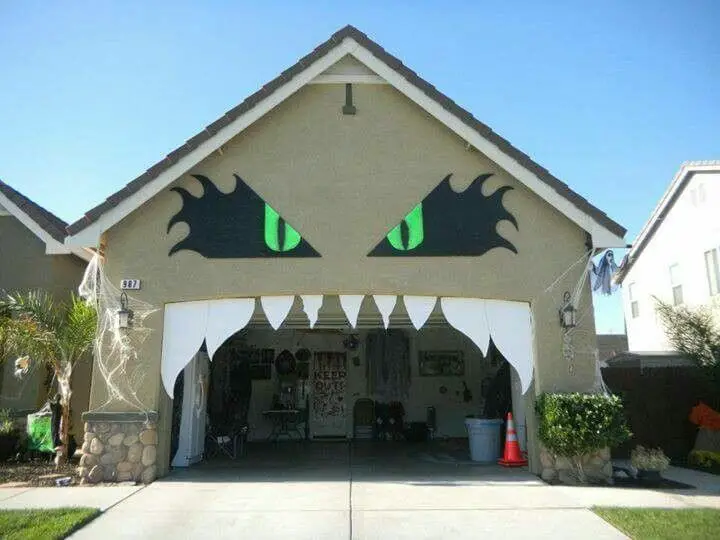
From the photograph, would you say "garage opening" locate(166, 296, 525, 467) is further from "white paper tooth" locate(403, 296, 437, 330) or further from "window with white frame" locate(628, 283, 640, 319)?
"window with white frame" locate(628, 283, 640, 319)

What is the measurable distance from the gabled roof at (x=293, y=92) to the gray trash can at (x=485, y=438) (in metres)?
3.99

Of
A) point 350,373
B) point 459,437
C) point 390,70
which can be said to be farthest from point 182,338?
point 459,437

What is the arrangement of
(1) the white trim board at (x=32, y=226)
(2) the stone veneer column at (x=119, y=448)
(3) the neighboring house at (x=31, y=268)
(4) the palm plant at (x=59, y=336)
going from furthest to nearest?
(1) the white trim board at (x=32, y=226)
(3) the neighboring house at (x=31, y=268)
(4) the palm plant at (x=59, y=336)
(2) the stone veneer column at (x=119, y=448)

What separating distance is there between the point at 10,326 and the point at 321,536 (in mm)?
7176

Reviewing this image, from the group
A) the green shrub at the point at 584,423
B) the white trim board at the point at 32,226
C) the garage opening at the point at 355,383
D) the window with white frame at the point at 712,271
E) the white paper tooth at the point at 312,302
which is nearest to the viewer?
the green shrub at the point at 584,423

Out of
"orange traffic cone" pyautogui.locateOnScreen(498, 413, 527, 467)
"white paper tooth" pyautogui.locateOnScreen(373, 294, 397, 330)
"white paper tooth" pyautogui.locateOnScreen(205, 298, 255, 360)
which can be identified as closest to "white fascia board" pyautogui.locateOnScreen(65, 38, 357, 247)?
"white paper tooth" pyautogui.locateOnScreen(205, 298, 255, 360)

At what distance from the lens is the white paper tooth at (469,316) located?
9.45 meters

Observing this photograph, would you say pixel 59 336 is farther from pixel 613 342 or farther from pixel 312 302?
pixel 613 342

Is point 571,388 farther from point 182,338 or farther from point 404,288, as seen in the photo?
point 182,338

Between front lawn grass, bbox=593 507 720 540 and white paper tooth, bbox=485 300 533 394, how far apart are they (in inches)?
106

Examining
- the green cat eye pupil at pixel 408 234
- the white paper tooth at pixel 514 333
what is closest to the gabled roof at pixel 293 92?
the green cat eye pupil at pixel 408 234

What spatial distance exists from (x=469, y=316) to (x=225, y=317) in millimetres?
4012

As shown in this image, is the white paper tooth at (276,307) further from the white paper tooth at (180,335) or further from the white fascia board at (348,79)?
the white fascia board at (348,79)

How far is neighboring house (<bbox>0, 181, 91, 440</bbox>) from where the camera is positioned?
11.3 m
